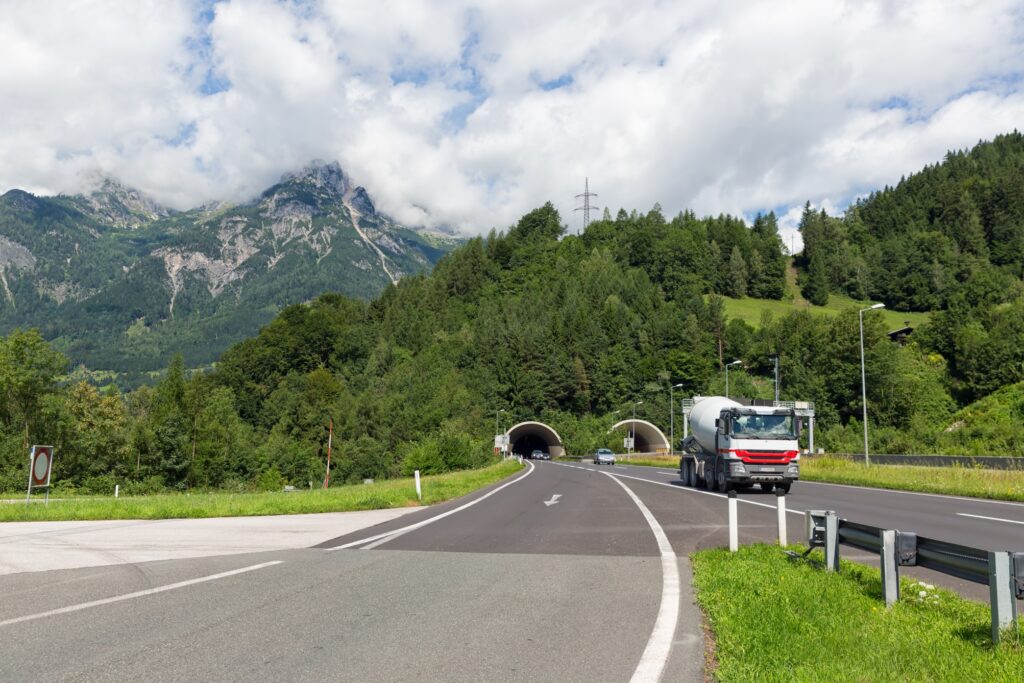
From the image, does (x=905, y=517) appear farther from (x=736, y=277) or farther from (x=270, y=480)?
(x=736, y=277)

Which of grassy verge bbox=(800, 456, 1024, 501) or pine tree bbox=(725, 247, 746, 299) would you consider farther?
pine tree bbox=(725, 247, 746, 299)

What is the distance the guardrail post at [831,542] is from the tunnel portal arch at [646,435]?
3612 inches

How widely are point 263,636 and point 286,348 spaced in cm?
14041

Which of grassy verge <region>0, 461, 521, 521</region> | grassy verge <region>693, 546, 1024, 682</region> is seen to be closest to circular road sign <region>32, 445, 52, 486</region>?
grassy verge <region>0, 461, 521, 521</region>

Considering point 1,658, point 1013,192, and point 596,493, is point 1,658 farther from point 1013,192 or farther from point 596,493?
point 1013,192

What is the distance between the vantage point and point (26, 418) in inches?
2653

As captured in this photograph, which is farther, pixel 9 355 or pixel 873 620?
pixel 9 355

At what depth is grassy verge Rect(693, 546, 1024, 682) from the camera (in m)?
4.89

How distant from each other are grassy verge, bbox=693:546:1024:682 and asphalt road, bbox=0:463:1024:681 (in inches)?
15.0

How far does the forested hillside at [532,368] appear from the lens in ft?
238

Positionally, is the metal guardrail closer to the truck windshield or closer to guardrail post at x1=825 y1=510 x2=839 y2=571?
guardrail post at x1=825 y1=510 x2=839 y2=571

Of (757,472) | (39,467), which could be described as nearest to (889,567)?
(757,472)

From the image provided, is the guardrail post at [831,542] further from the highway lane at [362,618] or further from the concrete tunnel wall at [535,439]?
the concrete tunnel wall at [535,439]

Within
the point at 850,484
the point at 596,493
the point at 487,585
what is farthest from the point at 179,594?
the point at 850,484
